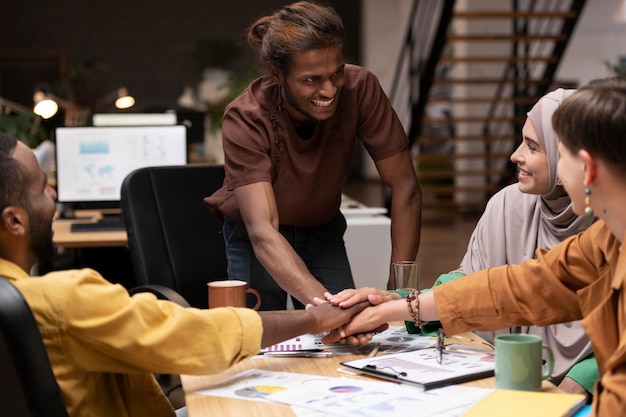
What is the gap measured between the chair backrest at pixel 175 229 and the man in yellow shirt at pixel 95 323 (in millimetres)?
1686

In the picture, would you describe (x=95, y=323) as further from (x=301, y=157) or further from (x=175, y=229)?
(x=175, y=229)

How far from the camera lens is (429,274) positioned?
23.3ft

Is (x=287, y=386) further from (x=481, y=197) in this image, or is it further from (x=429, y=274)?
(x=481, y=197)

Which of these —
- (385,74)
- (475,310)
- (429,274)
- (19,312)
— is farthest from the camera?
(385,74)

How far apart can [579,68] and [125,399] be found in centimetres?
1546

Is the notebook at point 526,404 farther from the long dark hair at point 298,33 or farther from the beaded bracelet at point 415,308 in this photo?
the long dark hair at point 298,33

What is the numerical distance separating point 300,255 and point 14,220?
1.40m

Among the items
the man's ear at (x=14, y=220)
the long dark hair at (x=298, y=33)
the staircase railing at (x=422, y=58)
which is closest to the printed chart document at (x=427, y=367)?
the man's ear at (x=14, y=220)

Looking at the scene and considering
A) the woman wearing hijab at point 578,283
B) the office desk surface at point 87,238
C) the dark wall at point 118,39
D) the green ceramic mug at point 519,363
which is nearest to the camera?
the woman wearing hijab at point 578,283

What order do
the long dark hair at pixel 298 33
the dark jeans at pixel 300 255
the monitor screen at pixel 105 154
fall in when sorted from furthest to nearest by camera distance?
the monitor screen at pixel 105 154 < the dark jeans at pixel 300 255 < the long dark hair at pixel 298 33

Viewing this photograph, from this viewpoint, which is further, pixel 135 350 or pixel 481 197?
pixel 481 197

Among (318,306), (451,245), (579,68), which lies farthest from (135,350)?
(579,68)

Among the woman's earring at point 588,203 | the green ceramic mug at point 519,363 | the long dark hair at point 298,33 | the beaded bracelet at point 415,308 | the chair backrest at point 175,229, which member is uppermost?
the long dark hair at point 298,33

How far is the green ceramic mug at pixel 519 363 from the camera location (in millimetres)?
1559
